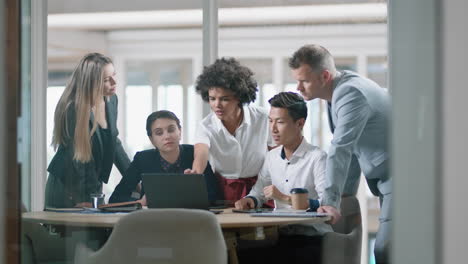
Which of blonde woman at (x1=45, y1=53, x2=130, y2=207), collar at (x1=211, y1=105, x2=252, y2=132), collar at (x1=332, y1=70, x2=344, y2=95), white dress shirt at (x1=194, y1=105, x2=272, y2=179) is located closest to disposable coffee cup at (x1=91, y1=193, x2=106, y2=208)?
blonde woman at (x1=45, y1=53, x2=130, y2=207)

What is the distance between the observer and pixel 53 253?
3.12 m

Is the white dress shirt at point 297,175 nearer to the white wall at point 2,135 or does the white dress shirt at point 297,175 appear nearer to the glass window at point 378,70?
the glass window at point 378,70

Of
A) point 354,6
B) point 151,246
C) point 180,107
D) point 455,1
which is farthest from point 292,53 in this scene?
point 151,246

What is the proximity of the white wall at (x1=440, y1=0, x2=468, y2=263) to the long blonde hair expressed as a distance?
1545 millimetres

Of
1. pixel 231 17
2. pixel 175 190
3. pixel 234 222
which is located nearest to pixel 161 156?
pixel 175 190

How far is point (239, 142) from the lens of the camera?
10.3ft

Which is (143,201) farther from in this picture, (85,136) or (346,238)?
(346,238)

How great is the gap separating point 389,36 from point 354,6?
0.87 ft

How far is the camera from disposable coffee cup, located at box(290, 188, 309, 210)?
9.78 ft

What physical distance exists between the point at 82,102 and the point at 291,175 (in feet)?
3.47

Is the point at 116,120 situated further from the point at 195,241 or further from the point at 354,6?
the point at 354,6

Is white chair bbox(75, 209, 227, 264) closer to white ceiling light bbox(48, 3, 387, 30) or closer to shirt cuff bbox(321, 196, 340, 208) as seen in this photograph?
shirt cuff bbox(321, 196, 340, 208)

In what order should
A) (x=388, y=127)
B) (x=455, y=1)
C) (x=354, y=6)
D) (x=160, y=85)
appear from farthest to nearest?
(x=160, y=85) < (x=354, y=6) < (x=388, y=127) < (x=455, y=1)

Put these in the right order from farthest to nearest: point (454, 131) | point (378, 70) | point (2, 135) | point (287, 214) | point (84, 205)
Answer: point (84, 205), point (287, 214), point (2, 135), point (378, 70), point (454, 131)
